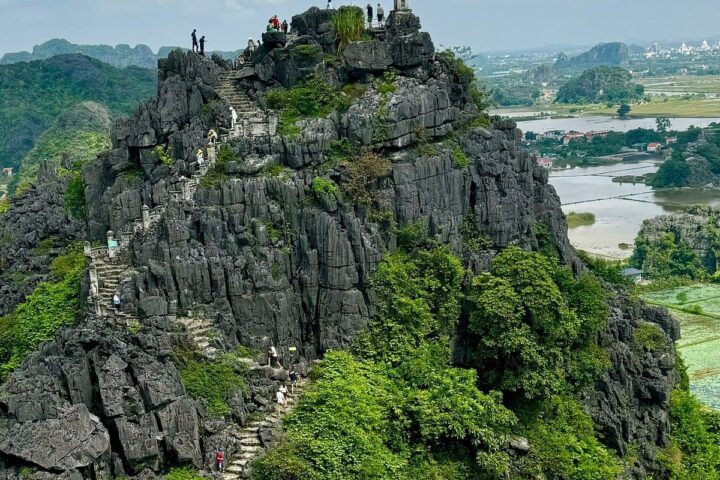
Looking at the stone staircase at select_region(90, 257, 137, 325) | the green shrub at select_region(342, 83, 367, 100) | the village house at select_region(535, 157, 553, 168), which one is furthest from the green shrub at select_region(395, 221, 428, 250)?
the village house at select_region(535, 157, 553, 168)

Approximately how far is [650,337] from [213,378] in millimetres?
20648

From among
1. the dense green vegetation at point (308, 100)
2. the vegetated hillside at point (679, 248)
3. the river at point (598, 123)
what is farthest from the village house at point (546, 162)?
the dense green vegetation at point (308, 100)

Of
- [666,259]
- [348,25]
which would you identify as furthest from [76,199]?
[666,259]

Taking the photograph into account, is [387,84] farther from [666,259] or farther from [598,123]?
[598,123]

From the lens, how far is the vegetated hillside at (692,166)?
120m

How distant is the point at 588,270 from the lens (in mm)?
42656

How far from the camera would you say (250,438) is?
27469mm

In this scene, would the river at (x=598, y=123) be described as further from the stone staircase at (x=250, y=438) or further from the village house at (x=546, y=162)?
the stone staircase at (x=250, y=438)

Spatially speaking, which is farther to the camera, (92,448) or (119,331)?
(119,331)

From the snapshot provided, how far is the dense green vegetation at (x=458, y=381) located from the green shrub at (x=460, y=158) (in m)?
4.14

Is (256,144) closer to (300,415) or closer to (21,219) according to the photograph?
(300,415)

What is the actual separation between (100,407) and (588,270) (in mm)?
25173

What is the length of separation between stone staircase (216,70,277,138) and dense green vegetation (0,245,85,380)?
810 centimetres

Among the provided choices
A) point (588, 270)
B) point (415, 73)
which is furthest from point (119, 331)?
point (588, 270)
